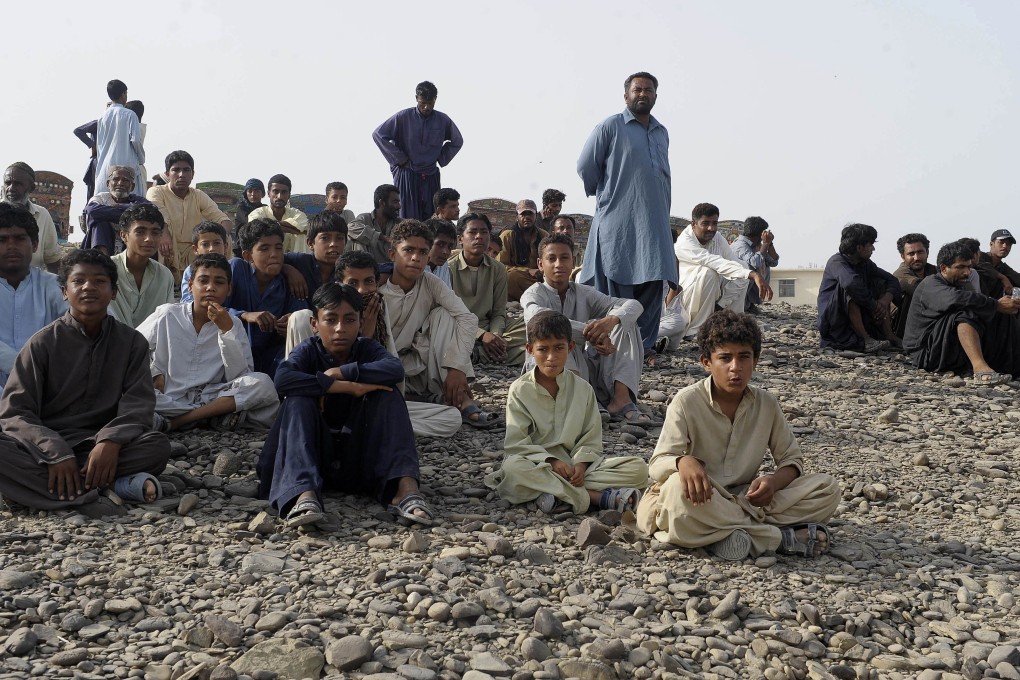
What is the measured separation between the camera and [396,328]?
239 inches

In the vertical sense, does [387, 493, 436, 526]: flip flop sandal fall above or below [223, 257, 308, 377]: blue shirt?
below

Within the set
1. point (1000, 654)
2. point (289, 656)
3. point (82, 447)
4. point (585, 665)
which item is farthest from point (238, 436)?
point (1000, 654)

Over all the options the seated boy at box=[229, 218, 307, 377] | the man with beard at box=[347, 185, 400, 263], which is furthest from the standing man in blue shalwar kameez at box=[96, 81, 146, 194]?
the seated boy at box=[229, 218, 307, 377]

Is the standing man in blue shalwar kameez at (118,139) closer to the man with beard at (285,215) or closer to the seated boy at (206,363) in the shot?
the man with beard at (285,215)

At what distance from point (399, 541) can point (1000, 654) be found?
2.27 meters

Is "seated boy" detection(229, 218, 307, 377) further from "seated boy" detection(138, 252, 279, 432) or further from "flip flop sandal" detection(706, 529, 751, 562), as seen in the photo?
"flip flop sandal" detection(706, 529, 751, 562)

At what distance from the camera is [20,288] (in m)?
5.40

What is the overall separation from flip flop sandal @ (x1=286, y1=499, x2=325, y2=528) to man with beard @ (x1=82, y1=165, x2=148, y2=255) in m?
4.79

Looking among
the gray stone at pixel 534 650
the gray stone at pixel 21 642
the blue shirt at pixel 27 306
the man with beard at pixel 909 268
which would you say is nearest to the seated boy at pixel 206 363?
the blue shirt at pixel 27 306

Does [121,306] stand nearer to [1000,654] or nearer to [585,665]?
[585,665]

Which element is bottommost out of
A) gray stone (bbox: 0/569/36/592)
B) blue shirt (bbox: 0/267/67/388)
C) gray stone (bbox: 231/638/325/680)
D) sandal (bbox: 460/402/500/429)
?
gray stone (bbox: 231/638/325/680)

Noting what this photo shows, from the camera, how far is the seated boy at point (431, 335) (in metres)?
5.97

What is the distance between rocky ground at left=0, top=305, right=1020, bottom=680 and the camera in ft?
10.2

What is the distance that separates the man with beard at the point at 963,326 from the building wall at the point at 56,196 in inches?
414
